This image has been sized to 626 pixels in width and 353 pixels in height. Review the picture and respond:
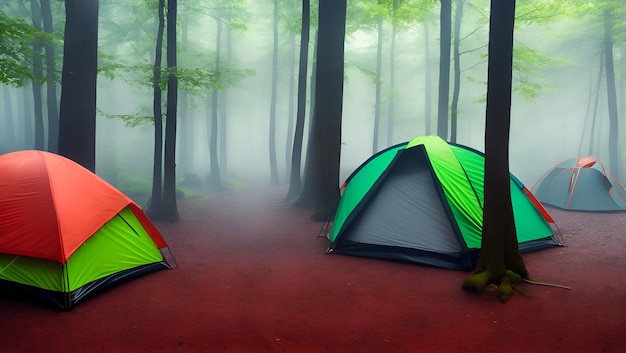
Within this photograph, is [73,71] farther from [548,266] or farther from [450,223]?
[548,266]

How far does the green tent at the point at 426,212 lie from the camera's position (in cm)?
766

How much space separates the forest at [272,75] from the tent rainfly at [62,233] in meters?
3.31

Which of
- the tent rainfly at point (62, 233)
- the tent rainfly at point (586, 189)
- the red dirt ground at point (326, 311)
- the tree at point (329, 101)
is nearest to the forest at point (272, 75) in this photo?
the tree at point (329, 101)

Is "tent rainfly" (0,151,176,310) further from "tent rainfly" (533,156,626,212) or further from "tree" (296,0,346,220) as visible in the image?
"tent rainfly" (533,156,626,212)

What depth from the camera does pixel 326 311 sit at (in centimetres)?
566

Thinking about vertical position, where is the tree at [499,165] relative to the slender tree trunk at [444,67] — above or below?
below

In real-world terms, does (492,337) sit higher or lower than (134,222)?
lower

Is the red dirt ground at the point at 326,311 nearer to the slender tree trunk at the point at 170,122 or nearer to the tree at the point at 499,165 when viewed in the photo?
the tree at the point at 499,165

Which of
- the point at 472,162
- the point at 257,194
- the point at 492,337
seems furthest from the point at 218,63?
the point at 492,337

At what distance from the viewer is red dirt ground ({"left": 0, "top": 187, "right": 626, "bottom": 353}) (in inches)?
185

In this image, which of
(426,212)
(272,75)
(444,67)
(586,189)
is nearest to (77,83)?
(426,212)

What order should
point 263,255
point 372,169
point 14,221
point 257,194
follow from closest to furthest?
point 14,221 → point 263,255 → point 372,169 → point 257,194

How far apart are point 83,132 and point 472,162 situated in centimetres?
906

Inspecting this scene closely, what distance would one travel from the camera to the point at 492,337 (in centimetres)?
485
